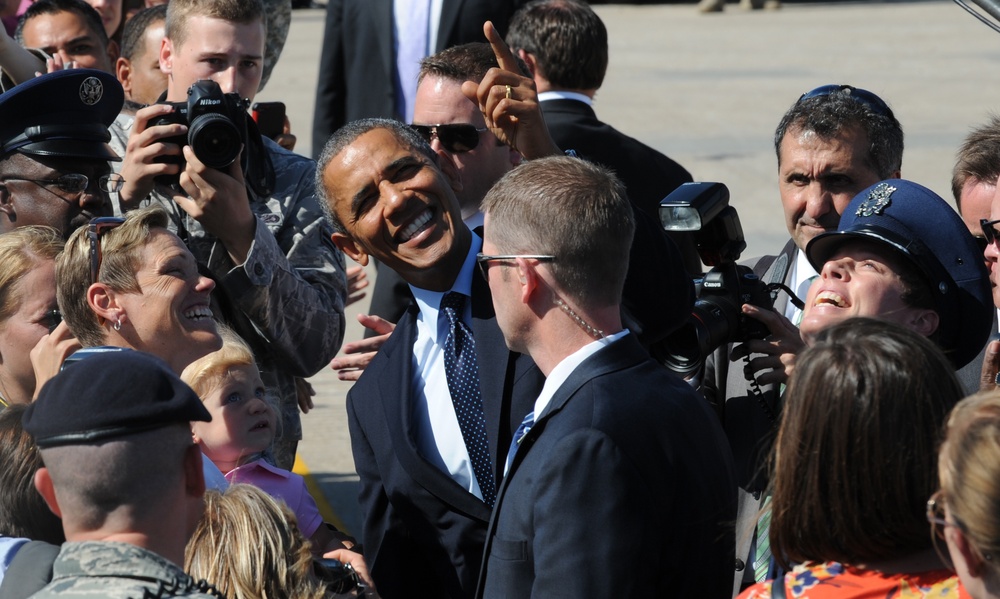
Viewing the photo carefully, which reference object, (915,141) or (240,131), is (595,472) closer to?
(240,131)

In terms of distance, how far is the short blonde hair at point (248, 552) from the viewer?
101 inches

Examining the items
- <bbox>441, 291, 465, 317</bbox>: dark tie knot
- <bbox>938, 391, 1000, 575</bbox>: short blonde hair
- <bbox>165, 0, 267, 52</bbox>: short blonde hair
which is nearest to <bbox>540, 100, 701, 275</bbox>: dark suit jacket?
<bbox>165, 0, 267, 52</bbox>: short blonde hair

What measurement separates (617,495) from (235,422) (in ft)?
4.78

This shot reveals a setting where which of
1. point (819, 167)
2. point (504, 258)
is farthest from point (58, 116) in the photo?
point (819, 167)

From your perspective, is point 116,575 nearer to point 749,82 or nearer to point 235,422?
point 235,422

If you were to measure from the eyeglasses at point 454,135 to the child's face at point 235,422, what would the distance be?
3.23ft

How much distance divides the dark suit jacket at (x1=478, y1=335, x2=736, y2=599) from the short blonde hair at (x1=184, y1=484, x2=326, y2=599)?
0.41m

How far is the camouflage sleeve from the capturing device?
3.80 meters

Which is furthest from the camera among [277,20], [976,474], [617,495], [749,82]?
[749,82]

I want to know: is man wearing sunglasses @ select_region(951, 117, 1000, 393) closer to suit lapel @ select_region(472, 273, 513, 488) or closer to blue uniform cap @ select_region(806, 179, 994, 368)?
blue uniform cap @ select_region(806, 179, 994, 368)

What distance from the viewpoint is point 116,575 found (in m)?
2.10

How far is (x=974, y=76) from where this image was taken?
17625 mm

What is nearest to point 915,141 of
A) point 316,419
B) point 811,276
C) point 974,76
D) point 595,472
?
point 974,76

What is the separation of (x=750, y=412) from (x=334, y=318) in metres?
1.36
